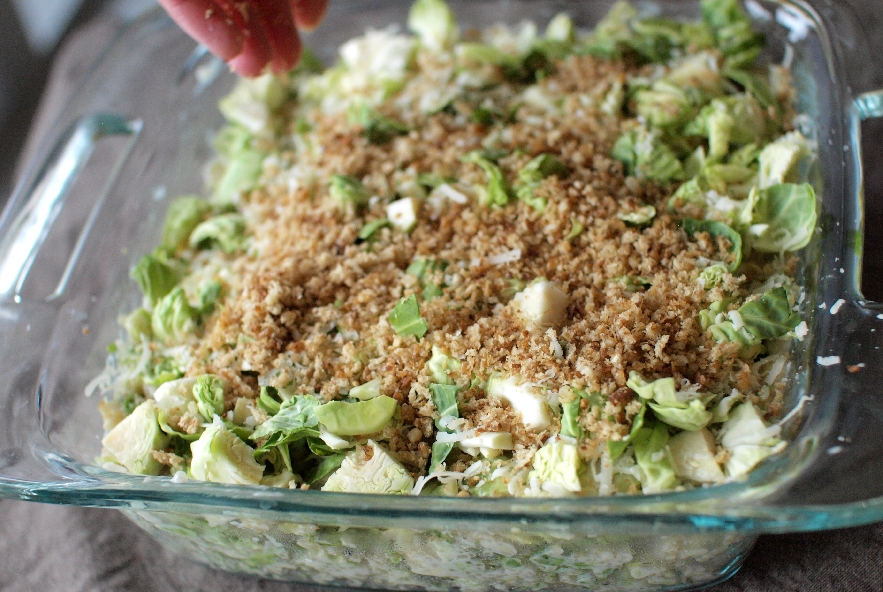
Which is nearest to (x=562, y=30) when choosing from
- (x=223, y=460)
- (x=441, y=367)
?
(x=441, y=367)

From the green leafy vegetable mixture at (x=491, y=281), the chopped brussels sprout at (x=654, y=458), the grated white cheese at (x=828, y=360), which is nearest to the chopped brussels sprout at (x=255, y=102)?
the green leafy vegetable mixture at (x=491, y=281)

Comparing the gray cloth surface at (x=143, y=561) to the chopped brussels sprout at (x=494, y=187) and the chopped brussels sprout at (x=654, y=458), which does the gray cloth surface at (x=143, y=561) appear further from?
the chopped brussels sprout at (x=494, y=187)

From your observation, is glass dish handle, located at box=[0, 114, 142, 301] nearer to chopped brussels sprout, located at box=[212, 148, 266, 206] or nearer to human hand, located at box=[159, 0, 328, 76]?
chopped brussels sprout, located at box=[212, 148, 266, 206]

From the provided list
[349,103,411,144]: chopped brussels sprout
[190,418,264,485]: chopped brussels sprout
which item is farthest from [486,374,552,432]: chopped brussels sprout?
[349,103,411,144]: chopped brussels sprout

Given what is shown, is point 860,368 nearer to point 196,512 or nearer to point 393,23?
point 196,512

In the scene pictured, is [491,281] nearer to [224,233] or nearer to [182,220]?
[224,233]

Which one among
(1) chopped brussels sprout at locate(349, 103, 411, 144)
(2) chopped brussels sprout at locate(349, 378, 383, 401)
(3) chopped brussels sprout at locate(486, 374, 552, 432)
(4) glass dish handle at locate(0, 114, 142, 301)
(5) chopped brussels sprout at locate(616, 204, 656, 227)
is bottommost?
(5) chopped brussels sprout at locate(616, 204, 656, 227)

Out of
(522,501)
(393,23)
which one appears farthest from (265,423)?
(393,23)
